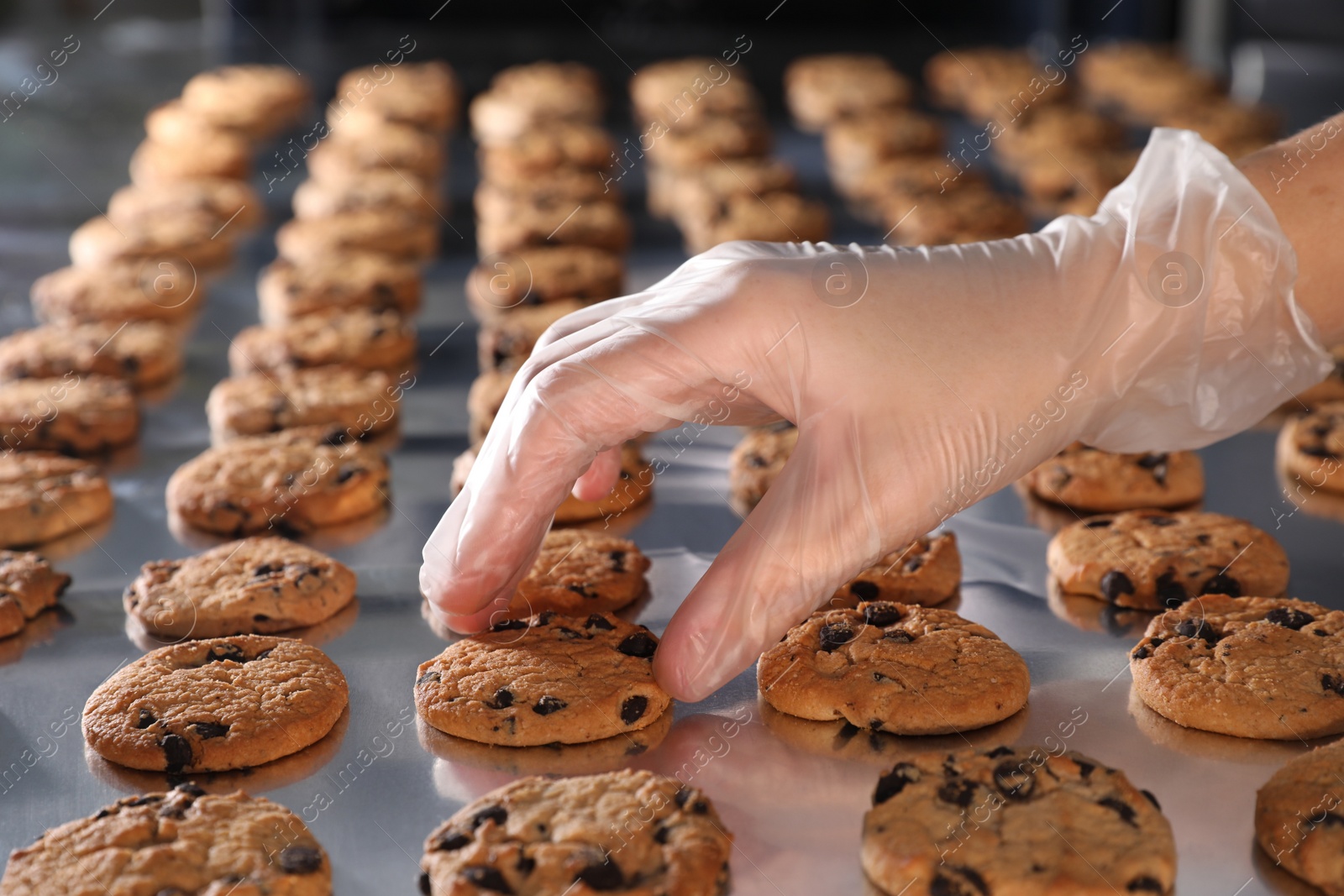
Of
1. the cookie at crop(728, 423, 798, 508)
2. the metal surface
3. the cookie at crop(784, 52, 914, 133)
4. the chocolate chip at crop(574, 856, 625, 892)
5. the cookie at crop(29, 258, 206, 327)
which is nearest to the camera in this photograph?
the chocolate chip at crop(574, 856, 625, 892)

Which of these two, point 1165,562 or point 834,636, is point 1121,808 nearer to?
point 834,636

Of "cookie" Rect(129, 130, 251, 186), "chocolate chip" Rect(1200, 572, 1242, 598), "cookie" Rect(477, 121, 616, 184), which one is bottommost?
"chocolate chip" Rect(1200, 572, 1242, 598)

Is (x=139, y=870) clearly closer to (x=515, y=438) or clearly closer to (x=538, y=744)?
(x=538, y=744)

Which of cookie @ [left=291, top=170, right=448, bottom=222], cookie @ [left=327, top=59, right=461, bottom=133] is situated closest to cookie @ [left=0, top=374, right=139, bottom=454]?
cookie @ [left=291, top=170, right=448, bottom=222]

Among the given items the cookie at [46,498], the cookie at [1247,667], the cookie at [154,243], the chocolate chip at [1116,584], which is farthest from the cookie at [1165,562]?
the cookie at [154,243]

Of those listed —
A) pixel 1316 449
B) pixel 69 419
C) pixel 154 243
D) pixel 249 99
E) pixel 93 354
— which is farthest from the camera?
pixel 249 99

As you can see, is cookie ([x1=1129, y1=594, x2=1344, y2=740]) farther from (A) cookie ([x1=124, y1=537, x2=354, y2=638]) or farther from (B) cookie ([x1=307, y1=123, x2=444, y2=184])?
(B) cookie ([x1=307, y1=123, x2=444, y2=184])

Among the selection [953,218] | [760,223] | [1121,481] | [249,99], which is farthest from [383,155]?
[1121,481]

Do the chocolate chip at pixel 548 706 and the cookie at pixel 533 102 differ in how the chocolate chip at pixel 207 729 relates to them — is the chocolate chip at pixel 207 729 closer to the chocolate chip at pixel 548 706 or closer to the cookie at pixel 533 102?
the chocolate chip at pixel 548 706
